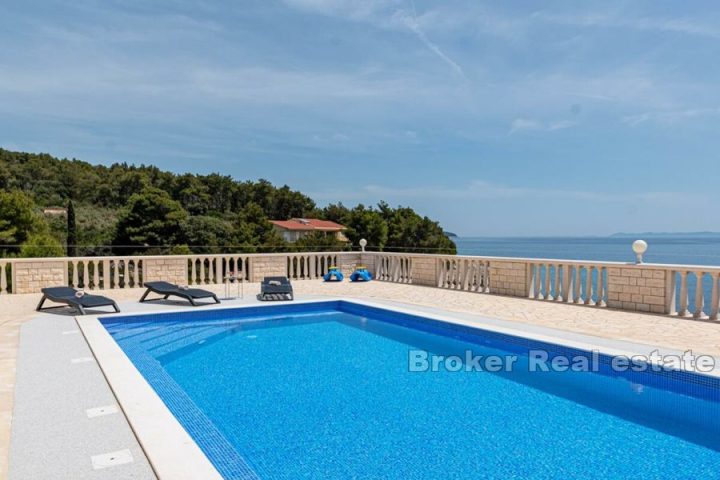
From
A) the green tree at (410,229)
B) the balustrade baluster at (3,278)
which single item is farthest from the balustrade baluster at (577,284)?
the green tree at (410,229)

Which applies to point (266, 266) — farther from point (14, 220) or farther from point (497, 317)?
point (14, 220)

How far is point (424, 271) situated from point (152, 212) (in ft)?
122

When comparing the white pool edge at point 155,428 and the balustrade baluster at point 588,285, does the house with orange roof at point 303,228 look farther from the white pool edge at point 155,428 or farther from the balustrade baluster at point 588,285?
the white pool edge at point 155,428

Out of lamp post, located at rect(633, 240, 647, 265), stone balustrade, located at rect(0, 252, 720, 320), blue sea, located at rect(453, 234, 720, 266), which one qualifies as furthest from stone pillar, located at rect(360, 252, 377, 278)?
lamp post, located at rect(633, 240, 647, 265)

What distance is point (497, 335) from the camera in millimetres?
6461

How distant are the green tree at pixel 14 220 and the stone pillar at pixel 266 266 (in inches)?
1038

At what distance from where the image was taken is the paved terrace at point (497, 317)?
522 centimetres

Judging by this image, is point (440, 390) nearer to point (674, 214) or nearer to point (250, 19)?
point (250, 19)

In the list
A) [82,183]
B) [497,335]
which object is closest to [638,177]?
[497,335]

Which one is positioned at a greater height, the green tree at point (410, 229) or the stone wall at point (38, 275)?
the green tree at point (410, 229)

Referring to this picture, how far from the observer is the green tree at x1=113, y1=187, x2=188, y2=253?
4366 cm

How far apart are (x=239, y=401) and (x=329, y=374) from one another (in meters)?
1.16

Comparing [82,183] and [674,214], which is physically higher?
[82,183]

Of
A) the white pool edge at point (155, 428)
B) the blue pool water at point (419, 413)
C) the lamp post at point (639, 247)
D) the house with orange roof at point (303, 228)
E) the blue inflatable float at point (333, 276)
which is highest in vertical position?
the house with orange roof at point (303, 228)
